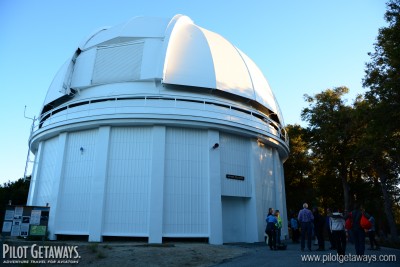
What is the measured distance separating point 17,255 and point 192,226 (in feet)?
25.4

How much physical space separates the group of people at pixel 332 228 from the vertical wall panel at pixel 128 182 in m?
6.06

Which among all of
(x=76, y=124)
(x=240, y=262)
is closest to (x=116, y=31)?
(x=76, y=124)

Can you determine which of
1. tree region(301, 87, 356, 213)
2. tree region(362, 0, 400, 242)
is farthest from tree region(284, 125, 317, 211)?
tree region(362, 0, 400, 242)

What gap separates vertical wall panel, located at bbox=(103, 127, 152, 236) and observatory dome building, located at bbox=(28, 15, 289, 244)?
5 centimetres

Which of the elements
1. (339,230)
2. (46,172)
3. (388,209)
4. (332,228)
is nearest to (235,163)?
(332,228)

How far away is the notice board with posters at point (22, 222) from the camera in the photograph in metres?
15.7

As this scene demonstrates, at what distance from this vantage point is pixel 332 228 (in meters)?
10.9

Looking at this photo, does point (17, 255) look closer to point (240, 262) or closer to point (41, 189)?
point (240, 262)

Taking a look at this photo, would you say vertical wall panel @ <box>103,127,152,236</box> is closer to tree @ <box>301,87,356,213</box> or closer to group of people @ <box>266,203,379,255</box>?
group of people @ <box>266,203,379,255</box>

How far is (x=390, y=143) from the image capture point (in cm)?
2053

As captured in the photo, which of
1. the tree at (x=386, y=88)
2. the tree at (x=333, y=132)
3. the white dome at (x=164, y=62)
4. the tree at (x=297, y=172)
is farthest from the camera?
the tree at (x=297, y=172)

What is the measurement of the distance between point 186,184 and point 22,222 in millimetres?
8172

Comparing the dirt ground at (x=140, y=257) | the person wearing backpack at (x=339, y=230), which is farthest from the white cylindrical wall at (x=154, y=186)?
the person wearing backpack at (x=339, y=230)

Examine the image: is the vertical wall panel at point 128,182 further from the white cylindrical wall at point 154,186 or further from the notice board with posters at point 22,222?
the notice board with posters at point 22,222
